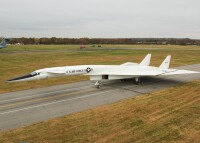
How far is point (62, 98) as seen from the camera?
20.4m

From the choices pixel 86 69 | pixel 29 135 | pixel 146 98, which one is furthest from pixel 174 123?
pixel 86 69

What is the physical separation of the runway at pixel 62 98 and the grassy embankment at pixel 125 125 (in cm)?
133

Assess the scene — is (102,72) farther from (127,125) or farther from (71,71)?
(127,125)

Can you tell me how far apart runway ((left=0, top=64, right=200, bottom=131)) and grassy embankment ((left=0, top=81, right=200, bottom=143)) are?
4.36 feet

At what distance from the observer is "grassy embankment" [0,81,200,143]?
12461mm

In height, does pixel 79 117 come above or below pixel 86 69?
below

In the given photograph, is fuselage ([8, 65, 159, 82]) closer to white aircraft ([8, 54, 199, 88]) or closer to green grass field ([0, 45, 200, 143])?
white aircraft ([8, 54, 199, 88])

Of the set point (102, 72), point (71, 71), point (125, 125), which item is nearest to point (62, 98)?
point (71, 71)

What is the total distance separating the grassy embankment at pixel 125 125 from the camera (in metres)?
12.5

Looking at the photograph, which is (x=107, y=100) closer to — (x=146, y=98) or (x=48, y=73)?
(x=146, y=98)

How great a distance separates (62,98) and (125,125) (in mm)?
8052

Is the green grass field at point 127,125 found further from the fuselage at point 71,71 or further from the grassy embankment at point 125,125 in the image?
the fuselage at point 71,71

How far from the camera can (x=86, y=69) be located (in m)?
23.9

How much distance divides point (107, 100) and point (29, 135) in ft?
27.3
